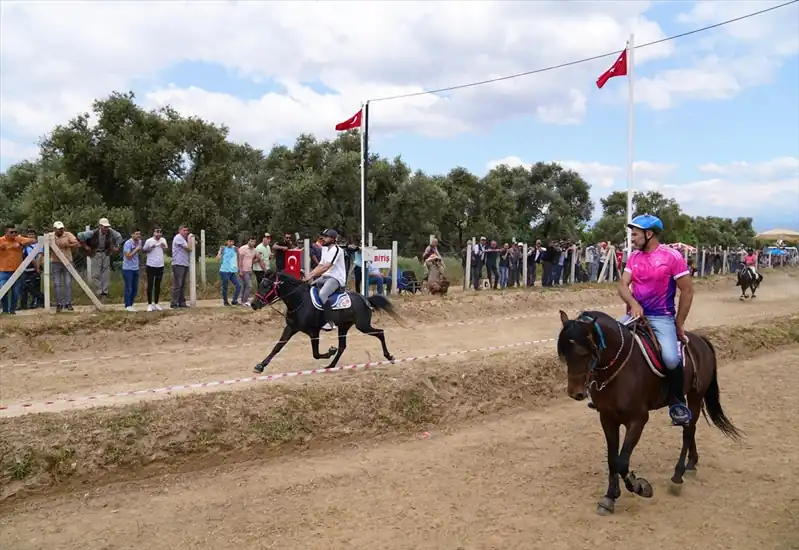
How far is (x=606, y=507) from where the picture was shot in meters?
5.80

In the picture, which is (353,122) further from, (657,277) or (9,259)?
(657,277)

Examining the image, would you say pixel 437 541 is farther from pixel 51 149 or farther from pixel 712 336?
pixel 51 149

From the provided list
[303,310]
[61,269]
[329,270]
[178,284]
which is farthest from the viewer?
[178,284]

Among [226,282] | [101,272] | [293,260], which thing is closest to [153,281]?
[226,282]

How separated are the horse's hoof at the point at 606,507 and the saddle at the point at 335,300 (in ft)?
19.6

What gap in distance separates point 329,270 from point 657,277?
603cm

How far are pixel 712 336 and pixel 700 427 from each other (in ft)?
18.8

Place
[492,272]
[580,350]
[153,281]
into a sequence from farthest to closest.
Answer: [492,272], [153,281], [580,350]

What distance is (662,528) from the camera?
5566 mm

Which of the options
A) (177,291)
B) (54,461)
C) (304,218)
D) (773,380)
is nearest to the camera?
(54,461)

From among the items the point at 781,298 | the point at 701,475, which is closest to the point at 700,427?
the point at 701,475

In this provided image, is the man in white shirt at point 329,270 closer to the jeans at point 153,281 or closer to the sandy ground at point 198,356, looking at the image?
the sandy ground at point 198,356

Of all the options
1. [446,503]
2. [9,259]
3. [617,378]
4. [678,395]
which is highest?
[9,259]

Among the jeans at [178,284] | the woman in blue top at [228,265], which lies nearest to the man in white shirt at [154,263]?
the jeans at [178,284]
